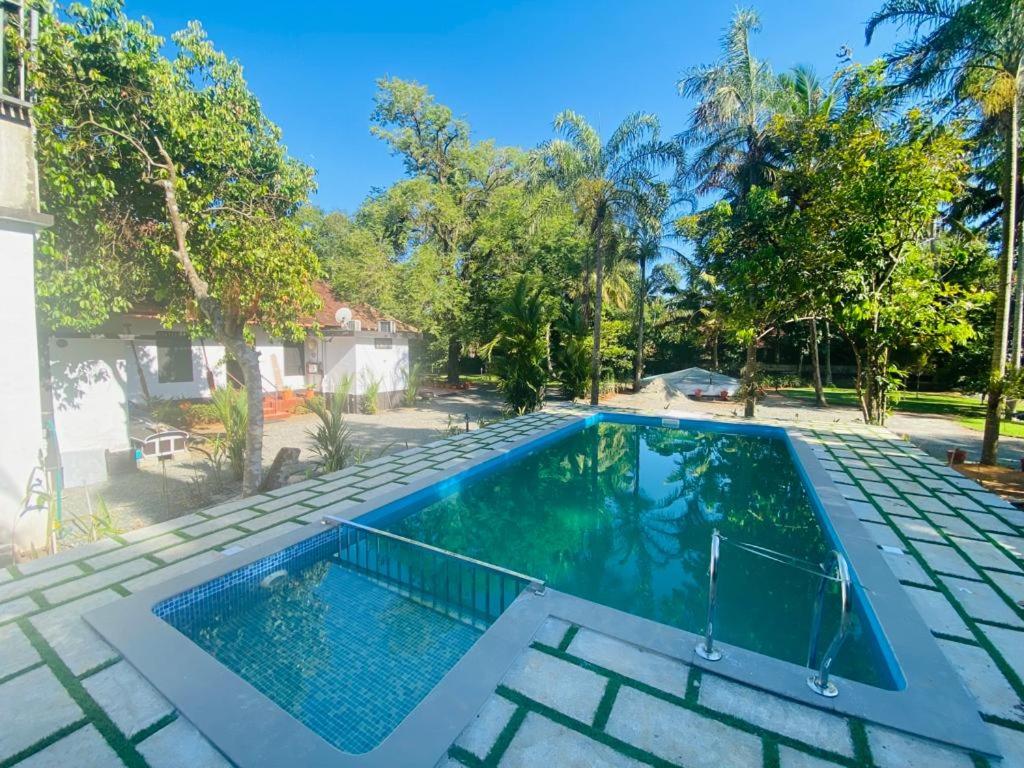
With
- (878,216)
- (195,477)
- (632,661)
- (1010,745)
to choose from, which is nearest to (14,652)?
(632,661)

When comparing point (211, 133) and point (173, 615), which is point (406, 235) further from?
point (173, 615)

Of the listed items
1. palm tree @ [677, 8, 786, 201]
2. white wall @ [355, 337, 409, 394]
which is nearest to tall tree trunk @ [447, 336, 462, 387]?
white wall @ [355, 337, 409, 394]

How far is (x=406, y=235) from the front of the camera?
22.0 metres

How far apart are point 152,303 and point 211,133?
459 centimetres

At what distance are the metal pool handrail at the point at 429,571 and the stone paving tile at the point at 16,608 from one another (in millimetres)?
2192

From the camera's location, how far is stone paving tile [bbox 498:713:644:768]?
84.3 inches

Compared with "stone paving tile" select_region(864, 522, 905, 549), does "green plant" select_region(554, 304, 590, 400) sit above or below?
above

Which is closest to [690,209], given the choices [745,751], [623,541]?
[623,541]

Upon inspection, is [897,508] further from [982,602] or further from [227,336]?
[227,336]

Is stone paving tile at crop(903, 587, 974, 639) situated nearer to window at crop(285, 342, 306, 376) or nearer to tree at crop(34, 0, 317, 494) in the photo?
tree at crop(34, 0, 317, 494)

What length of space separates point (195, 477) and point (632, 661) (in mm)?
7279

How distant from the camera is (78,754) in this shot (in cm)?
217

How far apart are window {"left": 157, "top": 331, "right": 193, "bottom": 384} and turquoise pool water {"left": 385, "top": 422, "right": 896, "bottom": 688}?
11453mm

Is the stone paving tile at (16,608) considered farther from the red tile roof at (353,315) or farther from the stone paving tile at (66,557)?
the red tile roof at (353,315)
